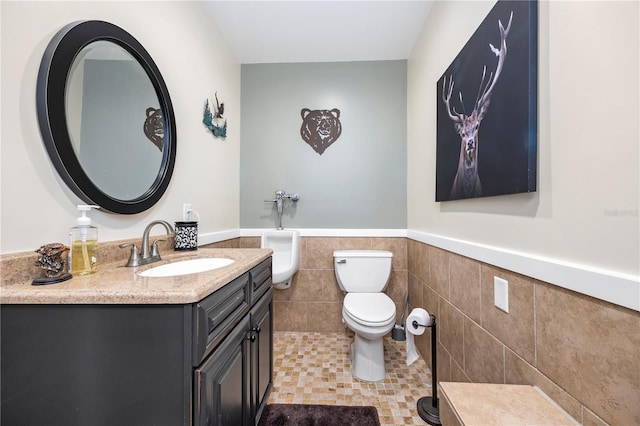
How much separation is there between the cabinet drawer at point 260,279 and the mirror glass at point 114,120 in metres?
0.65

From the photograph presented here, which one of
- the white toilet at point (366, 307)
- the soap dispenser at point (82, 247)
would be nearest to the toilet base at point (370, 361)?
the white toilet at point (366, 307)

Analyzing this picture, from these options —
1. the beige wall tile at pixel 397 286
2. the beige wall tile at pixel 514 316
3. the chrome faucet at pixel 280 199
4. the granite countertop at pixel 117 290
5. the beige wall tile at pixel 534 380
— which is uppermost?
the chrome faucet at pixel 280 199

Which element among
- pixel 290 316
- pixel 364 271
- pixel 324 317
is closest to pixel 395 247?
pixel 364 271

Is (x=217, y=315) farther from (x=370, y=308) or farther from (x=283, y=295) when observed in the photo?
(x=283, y=295)

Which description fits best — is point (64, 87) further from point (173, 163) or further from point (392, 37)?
point (392, 37)

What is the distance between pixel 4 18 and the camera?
746 mm

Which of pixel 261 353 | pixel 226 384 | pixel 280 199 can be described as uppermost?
pixel 280 199

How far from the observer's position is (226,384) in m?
0.88

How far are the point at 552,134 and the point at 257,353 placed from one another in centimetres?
143

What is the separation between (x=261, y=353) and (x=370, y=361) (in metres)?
Answer: 0.78

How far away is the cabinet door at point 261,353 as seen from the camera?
3.86 ft

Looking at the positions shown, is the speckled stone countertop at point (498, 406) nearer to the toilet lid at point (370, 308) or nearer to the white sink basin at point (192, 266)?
the toilet lid at point (370, 308)

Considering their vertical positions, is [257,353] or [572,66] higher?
[572,66]

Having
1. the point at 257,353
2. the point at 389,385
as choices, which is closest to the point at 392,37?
the point at 257,353
